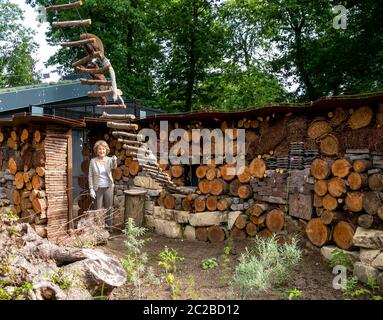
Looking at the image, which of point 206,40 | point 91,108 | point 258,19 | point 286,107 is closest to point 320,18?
point 258,19

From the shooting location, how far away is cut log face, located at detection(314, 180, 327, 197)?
16.7ft

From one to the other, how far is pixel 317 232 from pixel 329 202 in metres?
0.52

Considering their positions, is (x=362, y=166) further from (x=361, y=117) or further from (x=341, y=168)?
(x=361, y=117)

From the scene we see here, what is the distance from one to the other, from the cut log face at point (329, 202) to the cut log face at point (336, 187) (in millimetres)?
62

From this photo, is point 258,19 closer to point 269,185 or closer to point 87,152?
point 87,152

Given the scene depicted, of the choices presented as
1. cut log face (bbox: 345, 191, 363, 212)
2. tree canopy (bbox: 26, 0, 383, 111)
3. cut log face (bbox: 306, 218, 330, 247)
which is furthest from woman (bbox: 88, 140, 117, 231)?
tree canopy (bbox: 26, 0, 383, 111)

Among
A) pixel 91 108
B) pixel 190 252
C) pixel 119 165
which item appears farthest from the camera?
pixel 91 108

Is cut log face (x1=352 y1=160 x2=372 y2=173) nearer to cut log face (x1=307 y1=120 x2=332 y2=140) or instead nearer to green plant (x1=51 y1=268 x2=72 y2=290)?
cut log face (x1=307 y1=120 x2=332 y2=140)

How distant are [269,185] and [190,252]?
6.07ft

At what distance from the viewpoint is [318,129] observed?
541 centimetres

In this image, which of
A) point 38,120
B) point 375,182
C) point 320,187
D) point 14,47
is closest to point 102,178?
point 38,120

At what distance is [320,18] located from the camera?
15102mm

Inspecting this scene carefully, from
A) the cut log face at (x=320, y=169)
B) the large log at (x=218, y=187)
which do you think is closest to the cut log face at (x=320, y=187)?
the cut log face at (x=320, y=169)

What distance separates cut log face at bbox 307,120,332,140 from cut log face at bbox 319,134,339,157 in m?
0.09
